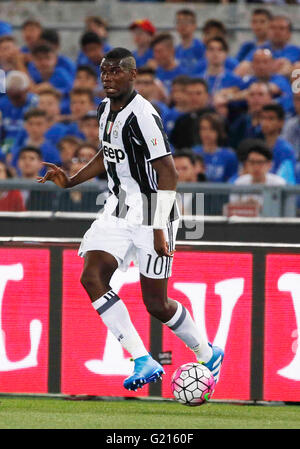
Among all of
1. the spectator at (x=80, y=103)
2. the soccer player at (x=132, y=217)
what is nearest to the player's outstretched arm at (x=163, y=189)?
the soccer player at (x=132, y=217)

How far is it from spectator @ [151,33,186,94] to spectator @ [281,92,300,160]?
2.63m

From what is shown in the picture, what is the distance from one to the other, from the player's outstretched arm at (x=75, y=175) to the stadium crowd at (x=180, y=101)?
1.60 metres

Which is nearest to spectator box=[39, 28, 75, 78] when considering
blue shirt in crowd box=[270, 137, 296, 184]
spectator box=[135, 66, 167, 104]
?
spectator box=[135, 66, 167, 104]

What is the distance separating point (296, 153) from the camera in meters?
11.1

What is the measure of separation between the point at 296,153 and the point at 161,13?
5479mm

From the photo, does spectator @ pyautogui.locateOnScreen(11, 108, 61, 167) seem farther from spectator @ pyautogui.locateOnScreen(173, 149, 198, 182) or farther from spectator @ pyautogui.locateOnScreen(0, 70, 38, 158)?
spectator @ pyautogui.locateOnScreen(173, 149, 198, 182)

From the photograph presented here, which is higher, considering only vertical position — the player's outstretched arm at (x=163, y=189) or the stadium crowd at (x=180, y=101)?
the stadium crowd at (x=180, y=101)

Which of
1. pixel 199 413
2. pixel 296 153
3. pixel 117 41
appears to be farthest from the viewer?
pixel 117 41

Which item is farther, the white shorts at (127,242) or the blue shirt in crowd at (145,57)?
the blue shirt in crowd at (145,57)

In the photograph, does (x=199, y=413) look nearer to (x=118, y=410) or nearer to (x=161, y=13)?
(x=118, y=410)

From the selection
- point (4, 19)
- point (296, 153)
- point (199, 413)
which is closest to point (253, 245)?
point (199, 413)

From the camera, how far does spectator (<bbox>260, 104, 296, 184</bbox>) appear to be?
405 inches

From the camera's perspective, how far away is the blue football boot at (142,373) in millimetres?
6621

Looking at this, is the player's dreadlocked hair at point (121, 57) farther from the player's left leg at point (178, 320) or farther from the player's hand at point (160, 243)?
the player's left leg at point (178, 320)
